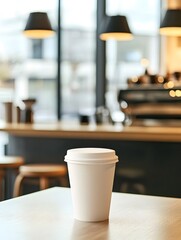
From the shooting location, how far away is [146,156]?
475 centimetres

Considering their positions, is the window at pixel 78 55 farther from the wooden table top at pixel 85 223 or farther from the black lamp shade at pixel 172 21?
the wooden table top at pixel 85 223

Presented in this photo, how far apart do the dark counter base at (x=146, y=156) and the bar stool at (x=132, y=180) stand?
0.12 ft

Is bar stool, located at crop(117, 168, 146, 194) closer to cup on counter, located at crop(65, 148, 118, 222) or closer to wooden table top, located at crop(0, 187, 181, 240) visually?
wooden table top, located at crop(0, 187, 181, 240)

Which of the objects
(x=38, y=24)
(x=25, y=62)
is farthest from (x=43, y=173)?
(x=25, y=62)

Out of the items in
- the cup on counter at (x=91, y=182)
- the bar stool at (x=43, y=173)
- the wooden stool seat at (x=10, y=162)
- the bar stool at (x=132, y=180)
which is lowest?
the bar stool at (x=132, y=180)

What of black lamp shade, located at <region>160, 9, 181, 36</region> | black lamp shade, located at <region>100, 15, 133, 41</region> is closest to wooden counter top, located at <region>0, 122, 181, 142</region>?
black lamp shade, located at <region>160, 9, 181, 36</region>

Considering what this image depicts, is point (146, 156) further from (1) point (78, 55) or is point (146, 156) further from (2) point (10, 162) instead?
(1) point (78, 55)

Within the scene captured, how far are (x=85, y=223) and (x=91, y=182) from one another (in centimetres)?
13

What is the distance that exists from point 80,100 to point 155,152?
3.13 meters

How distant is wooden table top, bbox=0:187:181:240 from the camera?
1634 millimetres

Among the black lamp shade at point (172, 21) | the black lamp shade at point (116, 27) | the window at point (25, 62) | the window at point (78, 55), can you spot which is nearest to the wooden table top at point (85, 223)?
the black lamp shade at point (172, 21)

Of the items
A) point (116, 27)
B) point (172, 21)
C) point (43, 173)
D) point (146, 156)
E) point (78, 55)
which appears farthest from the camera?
point (78, 55)

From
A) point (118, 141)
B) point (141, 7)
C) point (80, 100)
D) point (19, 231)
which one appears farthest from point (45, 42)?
point (19, 231)

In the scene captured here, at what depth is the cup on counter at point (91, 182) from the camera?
1805 millimetres
